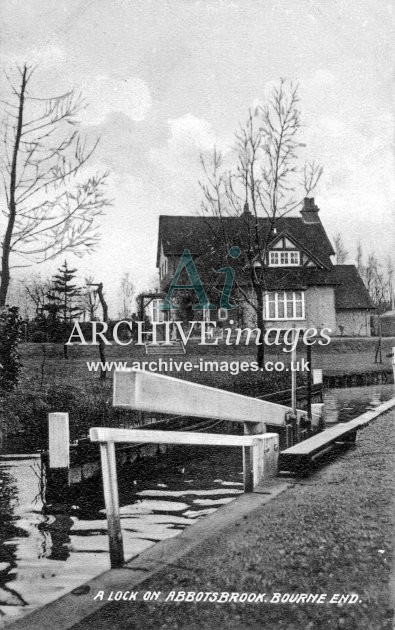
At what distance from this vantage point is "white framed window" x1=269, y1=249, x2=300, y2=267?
116 ft

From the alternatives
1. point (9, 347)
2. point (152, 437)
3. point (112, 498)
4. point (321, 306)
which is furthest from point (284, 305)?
point (112, 498)

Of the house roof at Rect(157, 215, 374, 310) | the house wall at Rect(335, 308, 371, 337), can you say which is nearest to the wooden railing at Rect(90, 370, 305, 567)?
the house roof at Rect(157, 215, 374, 310)

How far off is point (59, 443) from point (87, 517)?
1.03 meters

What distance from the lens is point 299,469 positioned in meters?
5.85

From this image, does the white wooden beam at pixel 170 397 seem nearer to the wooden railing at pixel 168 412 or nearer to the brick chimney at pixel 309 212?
the wooden railing at pixel 168 412

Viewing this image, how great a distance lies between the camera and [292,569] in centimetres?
314

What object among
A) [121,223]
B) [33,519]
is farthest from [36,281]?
[33,519]

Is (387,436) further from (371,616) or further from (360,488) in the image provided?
(371,616)

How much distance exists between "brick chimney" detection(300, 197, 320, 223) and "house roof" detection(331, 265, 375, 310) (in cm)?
405

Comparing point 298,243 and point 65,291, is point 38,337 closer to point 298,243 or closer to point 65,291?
point 65,291

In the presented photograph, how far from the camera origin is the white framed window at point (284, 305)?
33.5 m

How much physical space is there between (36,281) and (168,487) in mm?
11542

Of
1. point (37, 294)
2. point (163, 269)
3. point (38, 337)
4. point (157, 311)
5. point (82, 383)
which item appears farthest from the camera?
point (163, 269)

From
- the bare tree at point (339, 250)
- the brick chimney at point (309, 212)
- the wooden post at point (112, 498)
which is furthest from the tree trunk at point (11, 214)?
the bare tree at point (339, 250)
